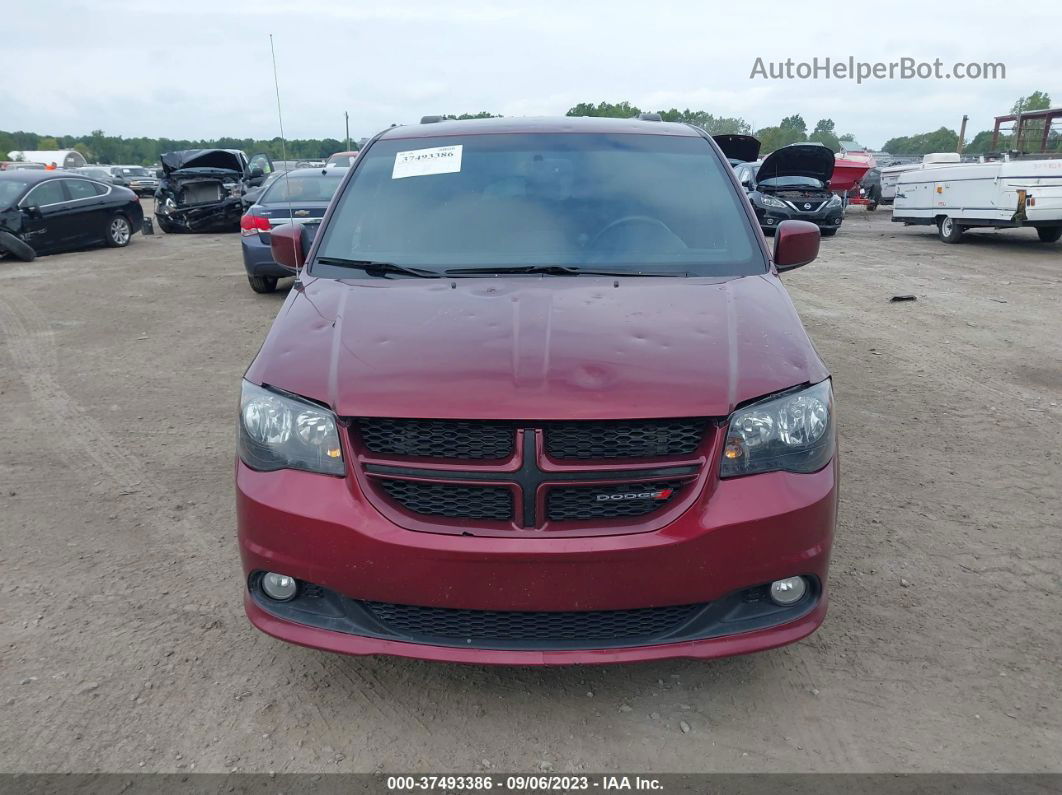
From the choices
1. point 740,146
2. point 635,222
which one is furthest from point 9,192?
point 635,222

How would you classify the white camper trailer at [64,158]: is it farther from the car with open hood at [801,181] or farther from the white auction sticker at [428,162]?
the white auction sticker at [428,162]

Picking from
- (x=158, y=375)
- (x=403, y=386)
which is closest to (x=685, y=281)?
(x=403, y=386)

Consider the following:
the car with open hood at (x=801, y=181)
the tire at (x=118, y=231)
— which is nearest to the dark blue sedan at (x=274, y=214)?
the tire at (x=118, y=231)

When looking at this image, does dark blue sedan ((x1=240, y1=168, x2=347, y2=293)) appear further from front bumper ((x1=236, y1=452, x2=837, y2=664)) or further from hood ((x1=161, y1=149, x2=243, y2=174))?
hood ((x1=161, y1=149, x2=243, y2=174))

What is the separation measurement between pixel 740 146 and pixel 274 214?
32.9 feet

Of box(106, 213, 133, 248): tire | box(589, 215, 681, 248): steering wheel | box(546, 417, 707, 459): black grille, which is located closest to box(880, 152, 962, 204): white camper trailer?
box(106, 213, 133, 248): tire

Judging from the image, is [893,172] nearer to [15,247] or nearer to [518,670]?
[15,247]

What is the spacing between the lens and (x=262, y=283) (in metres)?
10.3

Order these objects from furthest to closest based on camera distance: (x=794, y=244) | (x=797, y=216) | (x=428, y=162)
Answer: (x=797, y=216) < (x=428, y=162) < (x=794, y=244)

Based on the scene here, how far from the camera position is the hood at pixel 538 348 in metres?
2.32

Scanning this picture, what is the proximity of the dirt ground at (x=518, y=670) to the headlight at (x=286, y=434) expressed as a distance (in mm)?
809

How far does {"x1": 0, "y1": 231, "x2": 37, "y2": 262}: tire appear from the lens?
44.7ft

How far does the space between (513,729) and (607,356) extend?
3.77 ft

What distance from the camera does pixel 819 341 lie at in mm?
7715
